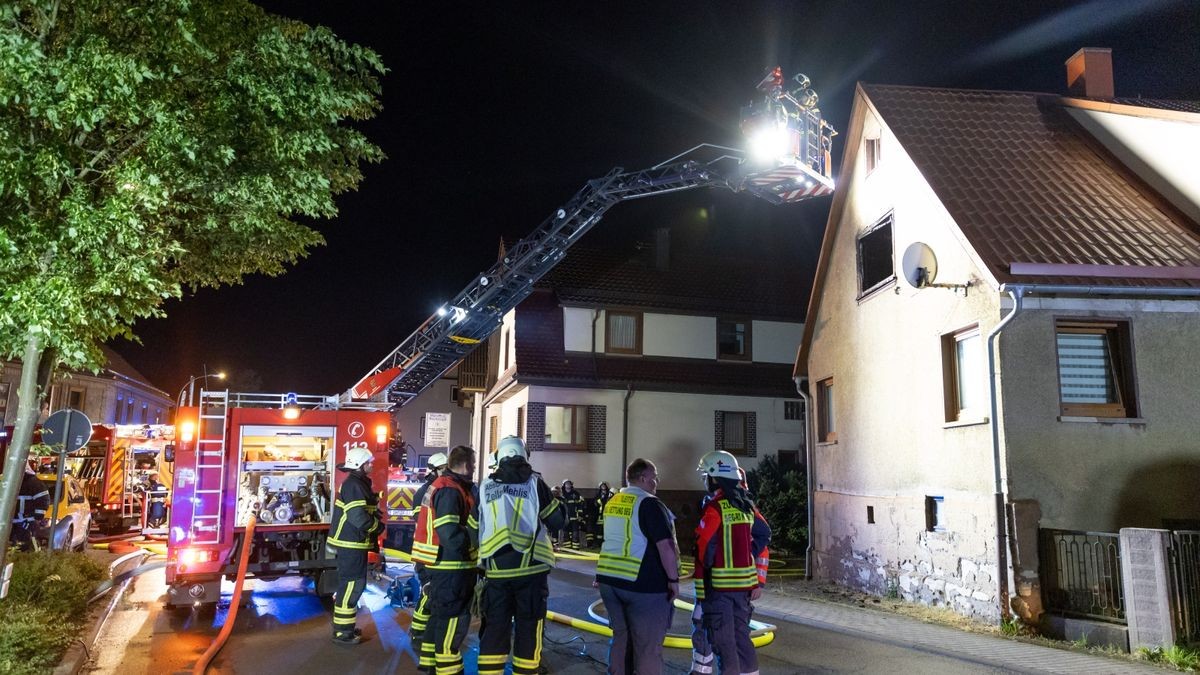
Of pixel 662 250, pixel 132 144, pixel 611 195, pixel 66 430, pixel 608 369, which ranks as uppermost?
pixel 662 250

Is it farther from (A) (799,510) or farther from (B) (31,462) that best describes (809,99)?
(B) (31,462)

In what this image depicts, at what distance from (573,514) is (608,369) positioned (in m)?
5.86

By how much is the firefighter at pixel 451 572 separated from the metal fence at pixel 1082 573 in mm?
6585

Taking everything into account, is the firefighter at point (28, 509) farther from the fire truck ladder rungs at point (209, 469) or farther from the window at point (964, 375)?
the window at point (964, 375)

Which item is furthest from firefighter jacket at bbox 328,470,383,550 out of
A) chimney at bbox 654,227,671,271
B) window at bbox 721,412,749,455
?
chimney at bbox 654,227,671,271

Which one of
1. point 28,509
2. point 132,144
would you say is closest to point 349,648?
point 132,144

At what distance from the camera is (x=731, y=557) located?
238 inches

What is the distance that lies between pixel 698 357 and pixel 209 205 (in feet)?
58.2

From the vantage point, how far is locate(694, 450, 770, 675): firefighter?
6031mm

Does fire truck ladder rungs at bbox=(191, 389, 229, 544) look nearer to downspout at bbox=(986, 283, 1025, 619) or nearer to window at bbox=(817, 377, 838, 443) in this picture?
downspout at bbox=(986, 283, 1025, 619)

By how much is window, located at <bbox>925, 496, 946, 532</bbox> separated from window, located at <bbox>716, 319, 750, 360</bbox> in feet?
46.0

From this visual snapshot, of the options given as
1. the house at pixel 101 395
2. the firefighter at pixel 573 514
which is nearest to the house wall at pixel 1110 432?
the firefighter at pixel 573 514

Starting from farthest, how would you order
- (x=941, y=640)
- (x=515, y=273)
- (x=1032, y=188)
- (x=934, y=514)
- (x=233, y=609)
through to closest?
(x=515, y=273), (x=1032, y=188), (x=934, y=514), (x=941, y=640), (x=233, y=609)

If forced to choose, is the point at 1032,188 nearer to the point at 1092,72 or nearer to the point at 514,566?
the point at 1092,72
